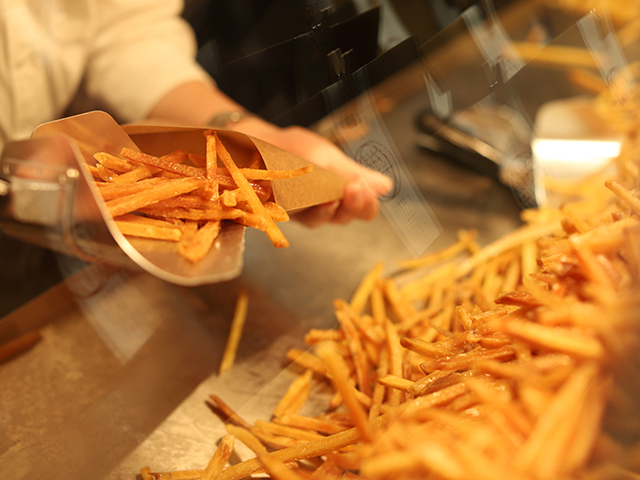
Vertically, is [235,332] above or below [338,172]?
below

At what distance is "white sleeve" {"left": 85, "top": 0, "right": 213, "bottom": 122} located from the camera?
2309mm

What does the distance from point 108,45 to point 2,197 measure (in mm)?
1206

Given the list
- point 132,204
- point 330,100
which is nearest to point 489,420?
point 132,204

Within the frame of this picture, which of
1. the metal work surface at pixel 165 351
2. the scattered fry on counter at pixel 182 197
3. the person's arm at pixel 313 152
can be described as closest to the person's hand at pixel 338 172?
the person's arm at pixel 313 152

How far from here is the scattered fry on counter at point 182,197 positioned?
1.07 m

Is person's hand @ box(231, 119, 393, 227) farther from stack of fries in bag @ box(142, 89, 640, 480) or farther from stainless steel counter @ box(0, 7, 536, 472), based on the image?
stack of fries in bag @ box(142, 89, 640, 480)

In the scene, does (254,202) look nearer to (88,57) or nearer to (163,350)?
(163,350)

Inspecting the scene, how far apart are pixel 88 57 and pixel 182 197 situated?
1758 mm

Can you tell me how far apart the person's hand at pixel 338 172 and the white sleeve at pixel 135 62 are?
737 mm

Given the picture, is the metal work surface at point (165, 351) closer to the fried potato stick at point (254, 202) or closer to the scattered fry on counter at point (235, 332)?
the scattered fry on counter at point (235, 332)

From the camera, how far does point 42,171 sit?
113cm

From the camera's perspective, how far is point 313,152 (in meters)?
1.84

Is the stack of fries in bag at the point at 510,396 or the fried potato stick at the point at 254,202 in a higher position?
the fried potato stick at the point at 254,202

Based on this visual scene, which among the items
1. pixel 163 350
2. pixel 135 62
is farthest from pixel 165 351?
pixel 135 62
